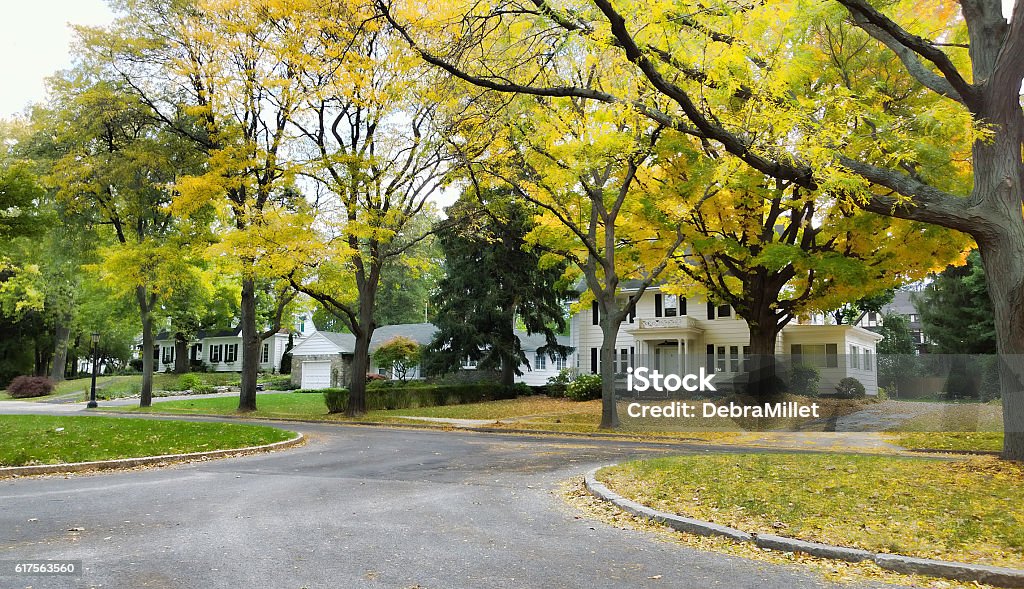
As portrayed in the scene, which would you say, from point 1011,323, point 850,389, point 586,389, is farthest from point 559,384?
point 1011,323

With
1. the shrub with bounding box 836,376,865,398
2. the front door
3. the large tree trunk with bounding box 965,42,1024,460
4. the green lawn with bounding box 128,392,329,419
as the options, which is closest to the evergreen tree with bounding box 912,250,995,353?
the shrub with bounding box 836,376,865,398

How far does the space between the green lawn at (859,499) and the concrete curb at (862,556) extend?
19 centimetres

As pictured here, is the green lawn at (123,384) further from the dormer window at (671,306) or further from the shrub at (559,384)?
the dormer window at (671,306)

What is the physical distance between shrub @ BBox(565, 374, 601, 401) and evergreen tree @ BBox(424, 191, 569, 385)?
180 inches

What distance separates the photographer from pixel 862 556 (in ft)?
18.5

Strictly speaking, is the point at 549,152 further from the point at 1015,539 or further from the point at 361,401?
the point at 1015,539

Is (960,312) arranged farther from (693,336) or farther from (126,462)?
(126,462)

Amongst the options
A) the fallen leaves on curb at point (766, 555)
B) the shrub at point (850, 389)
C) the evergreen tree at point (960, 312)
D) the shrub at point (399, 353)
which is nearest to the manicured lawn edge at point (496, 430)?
the fallen leaves on curb at point (766, 555)

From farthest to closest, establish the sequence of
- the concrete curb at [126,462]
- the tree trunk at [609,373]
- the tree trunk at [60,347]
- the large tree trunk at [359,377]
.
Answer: the tree trunk at [60,347] < the large tree trunk at [359,377] < the tree trunk at [609,373] < the concrete curb at [126,462]

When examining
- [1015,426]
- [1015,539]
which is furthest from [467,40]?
[1015,426]

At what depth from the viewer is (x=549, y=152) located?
20062 mm

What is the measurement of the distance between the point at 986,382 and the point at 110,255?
29360mm

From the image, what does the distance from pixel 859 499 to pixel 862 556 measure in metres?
2.25

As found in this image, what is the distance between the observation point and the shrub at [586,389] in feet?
106
